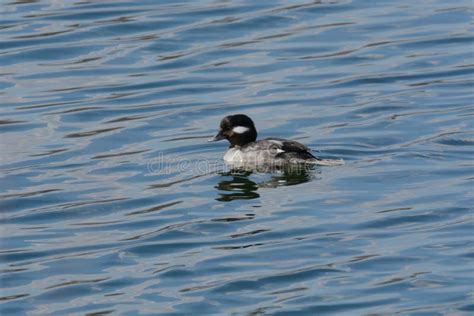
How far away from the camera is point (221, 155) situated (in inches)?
599

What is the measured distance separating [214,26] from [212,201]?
8.47 metres

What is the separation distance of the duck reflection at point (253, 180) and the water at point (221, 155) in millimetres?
39

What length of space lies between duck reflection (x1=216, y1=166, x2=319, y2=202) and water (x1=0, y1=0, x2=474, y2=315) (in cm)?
4

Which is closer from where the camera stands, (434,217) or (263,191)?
(434,217)

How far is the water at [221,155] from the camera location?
33.7 ft

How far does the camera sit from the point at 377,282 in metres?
10.1

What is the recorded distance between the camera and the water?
33.7 ft

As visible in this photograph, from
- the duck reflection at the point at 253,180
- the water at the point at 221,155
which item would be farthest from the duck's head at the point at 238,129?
the duck reflection at the point at 253,180

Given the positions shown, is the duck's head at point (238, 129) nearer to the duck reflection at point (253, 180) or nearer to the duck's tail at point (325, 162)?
the duck reflection at point (253, 180)

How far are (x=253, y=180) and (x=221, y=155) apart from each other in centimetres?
131

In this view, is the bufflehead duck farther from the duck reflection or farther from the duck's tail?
the duck reflection

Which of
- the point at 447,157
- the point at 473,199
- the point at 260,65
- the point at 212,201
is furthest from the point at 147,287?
the point at 260,65

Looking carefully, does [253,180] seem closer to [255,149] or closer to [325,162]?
[255,149]

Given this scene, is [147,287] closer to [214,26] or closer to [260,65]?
[260,65]
